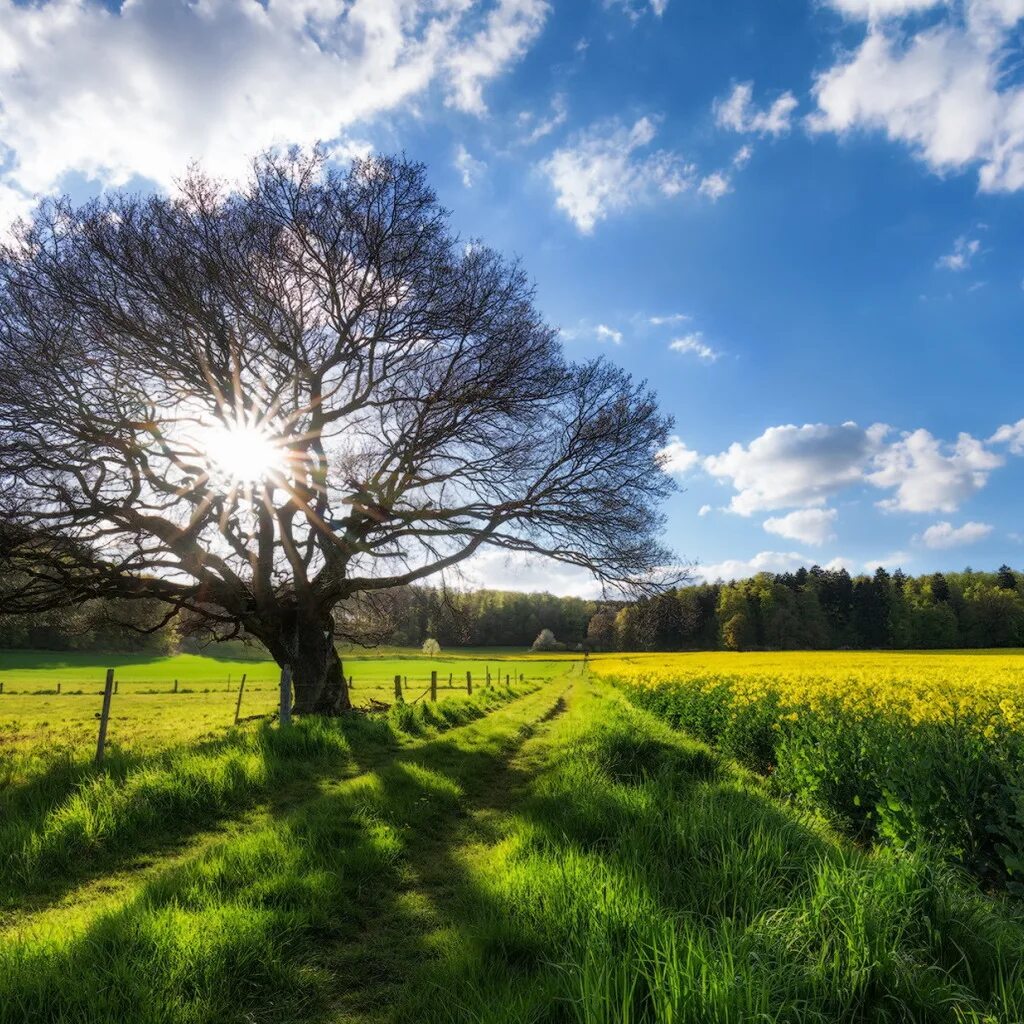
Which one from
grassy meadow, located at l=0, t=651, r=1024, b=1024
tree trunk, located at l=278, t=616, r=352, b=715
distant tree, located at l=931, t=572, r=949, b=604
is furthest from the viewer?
distant tree, located at l=931, t=572, r=949, b=604

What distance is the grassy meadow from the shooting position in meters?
2.45

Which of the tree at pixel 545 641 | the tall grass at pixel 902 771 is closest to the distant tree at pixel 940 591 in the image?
the tree at pixel 545 641

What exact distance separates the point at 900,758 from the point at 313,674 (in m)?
12.7

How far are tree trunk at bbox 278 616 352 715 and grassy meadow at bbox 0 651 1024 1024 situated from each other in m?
6.07

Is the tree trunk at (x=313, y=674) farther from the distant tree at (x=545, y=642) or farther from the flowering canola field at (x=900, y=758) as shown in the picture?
the distant tree at (x=545, y=642)

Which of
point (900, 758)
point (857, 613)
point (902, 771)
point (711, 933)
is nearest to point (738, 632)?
point (857, 613)

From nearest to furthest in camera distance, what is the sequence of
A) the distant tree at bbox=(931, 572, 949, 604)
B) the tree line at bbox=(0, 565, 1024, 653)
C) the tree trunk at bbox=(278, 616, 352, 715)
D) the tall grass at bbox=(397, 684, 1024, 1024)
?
the tall grass at bbox=(397, 684, 1024, 1024) → the tree trunk at bbox=(278, 616, 352, 715) → the tree line at bbox=(0, 565, 1024, 653) → the distant tree at bbox=(931, 572, 949, 604)

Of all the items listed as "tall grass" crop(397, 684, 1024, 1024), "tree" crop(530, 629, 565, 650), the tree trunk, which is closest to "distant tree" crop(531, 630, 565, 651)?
"tree" crop(530, 629, 565, 650)

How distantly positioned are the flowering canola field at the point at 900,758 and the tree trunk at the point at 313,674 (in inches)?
366

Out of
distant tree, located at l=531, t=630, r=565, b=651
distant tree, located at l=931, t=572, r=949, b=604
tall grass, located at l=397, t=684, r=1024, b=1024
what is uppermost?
distant tree, located at l=931, t=572, r=949, b=604

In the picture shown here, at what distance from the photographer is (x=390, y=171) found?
1028 cm

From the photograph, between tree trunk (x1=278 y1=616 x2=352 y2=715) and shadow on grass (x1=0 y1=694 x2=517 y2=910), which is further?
tree trunk (x1=278 y1=616 x2=352 y2=715)

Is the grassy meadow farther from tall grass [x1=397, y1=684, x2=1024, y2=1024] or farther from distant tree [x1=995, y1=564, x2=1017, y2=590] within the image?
distant tree [x1=995, y1=564, x2=1017, y2=590]

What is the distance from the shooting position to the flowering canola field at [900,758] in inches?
197
